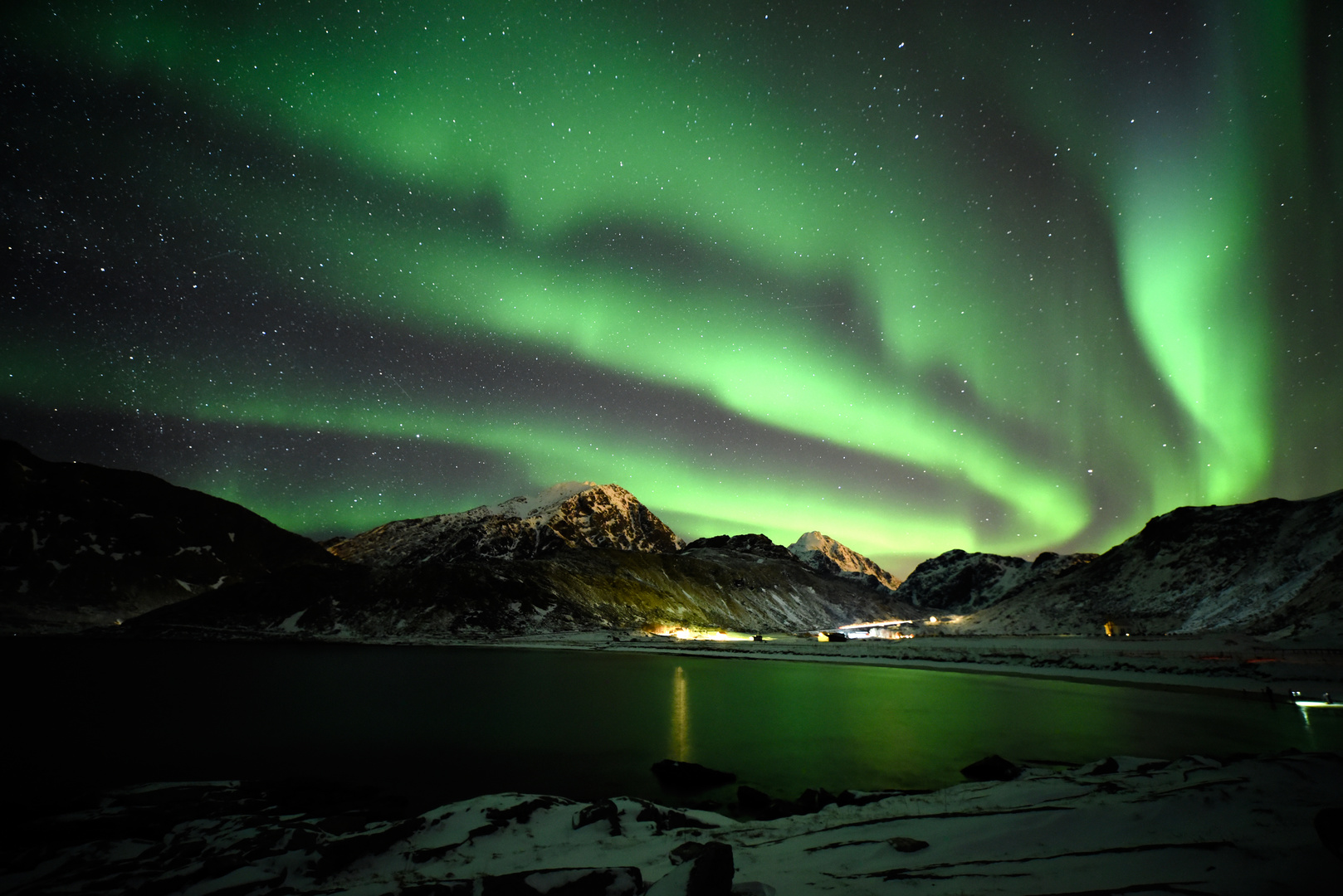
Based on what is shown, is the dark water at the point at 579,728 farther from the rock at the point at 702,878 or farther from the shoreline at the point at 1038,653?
the rock at the point at 702,878

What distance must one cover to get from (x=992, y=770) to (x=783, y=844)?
1141 cm

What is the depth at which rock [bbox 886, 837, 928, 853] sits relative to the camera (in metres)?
9.87

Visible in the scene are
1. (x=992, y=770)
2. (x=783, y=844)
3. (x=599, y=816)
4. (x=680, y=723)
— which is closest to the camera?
(x=783, y=844)

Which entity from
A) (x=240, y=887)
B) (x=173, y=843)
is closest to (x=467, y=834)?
(x=240, y=887)

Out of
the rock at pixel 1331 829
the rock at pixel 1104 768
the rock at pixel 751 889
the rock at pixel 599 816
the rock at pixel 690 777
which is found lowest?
the rock at pixel 690 777

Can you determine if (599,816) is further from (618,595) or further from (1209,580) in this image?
(618,595)

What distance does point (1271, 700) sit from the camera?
111 feet

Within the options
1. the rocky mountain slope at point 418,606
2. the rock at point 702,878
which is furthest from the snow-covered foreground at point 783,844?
the rocky mountain slope at point 418,606

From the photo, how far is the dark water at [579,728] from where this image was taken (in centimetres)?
2122

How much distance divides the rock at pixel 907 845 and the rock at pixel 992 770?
1077cm

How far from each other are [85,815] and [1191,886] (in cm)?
2389

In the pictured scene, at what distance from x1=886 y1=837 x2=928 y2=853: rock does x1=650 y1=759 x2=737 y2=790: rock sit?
34.0 ft

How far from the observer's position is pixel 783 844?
37.9 ft

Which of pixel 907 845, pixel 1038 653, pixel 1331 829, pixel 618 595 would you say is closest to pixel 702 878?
pixel 907 845
